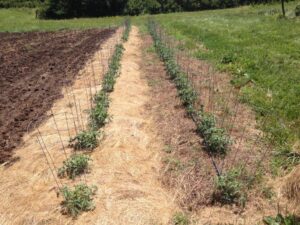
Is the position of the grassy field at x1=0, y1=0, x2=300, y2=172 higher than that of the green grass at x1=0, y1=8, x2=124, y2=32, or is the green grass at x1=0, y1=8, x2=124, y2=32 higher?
the grassy field at x1=0, y1=0, x2=300, y2=172

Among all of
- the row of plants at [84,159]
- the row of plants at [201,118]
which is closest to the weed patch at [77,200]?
the row of plants at [84,159]

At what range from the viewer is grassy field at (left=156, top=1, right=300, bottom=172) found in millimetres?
7825

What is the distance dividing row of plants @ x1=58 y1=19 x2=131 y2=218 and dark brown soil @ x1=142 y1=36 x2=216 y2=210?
46.7 inches

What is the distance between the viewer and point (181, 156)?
7.21 meters

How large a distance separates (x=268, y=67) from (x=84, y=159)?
23.2 ft

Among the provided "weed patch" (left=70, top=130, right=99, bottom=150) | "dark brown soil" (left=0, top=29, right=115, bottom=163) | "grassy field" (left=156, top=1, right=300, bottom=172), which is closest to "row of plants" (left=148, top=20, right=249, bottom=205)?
"grassy field" (left=156, top=1, right=300, bottom=172)

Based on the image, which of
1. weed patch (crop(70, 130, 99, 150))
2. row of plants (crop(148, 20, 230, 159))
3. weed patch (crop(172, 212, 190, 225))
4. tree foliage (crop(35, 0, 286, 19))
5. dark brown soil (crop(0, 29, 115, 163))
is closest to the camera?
weed patch (crop(172, 212, 190, 225))

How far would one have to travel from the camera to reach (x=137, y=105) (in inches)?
402

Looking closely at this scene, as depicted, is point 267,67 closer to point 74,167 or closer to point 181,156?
point 181,156

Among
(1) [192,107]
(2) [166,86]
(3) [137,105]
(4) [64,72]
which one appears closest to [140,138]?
Result: (1) [192,107]

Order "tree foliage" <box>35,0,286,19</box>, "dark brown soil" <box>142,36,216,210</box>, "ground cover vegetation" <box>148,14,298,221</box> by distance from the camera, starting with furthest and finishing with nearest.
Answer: "tree foliage" <box>35,0,286,19</box>
"dark brown soil" <box>142,36,216,210</box>
"ground cover vegetation" <box>148,14,298,221</box>

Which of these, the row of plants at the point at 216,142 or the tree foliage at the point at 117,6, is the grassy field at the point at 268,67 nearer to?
the row of plants at the point at 216,142

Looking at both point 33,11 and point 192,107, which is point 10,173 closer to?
point 192,107

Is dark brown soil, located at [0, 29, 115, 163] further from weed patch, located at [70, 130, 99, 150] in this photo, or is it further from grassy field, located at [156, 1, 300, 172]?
grassy field, located at [156, 1, 300, 172]
